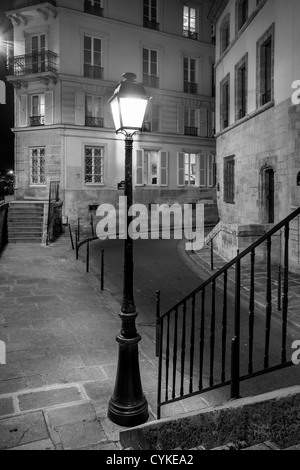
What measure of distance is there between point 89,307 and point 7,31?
77.6 ft

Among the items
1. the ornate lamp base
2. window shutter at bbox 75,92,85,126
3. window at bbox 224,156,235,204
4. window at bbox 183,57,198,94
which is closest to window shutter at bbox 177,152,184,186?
window at bbox 183,57,198,94

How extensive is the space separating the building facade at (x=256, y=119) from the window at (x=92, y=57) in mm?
7809

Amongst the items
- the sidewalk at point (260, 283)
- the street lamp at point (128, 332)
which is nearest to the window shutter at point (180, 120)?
the sidewalk at point (260, 283)

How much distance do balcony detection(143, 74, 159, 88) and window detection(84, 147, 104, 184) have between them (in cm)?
554

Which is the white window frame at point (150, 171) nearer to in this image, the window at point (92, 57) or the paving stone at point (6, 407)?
the window at point (92, 57)

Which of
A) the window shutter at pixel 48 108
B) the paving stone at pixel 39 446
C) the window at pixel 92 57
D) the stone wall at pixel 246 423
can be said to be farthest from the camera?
the window at pixel 92 57

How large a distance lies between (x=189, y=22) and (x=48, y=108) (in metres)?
11.9

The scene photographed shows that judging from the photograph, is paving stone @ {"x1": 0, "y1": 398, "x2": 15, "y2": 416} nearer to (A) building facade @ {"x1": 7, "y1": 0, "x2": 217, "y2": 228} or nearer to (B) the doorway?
(B) the doorway

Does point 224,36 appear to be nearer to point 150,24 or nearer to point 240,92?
point 240,92

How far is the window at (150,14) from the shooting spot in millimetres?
24578

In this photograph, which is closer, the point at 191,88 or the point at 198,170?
the point at 191,88

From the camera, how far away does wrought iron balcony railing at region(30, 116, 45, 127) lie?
23.1 metres

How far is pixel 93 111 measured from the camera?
23484 millimetres

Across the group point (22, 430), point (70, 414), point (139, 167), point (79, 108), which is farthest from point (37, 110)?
point (22, 430)
